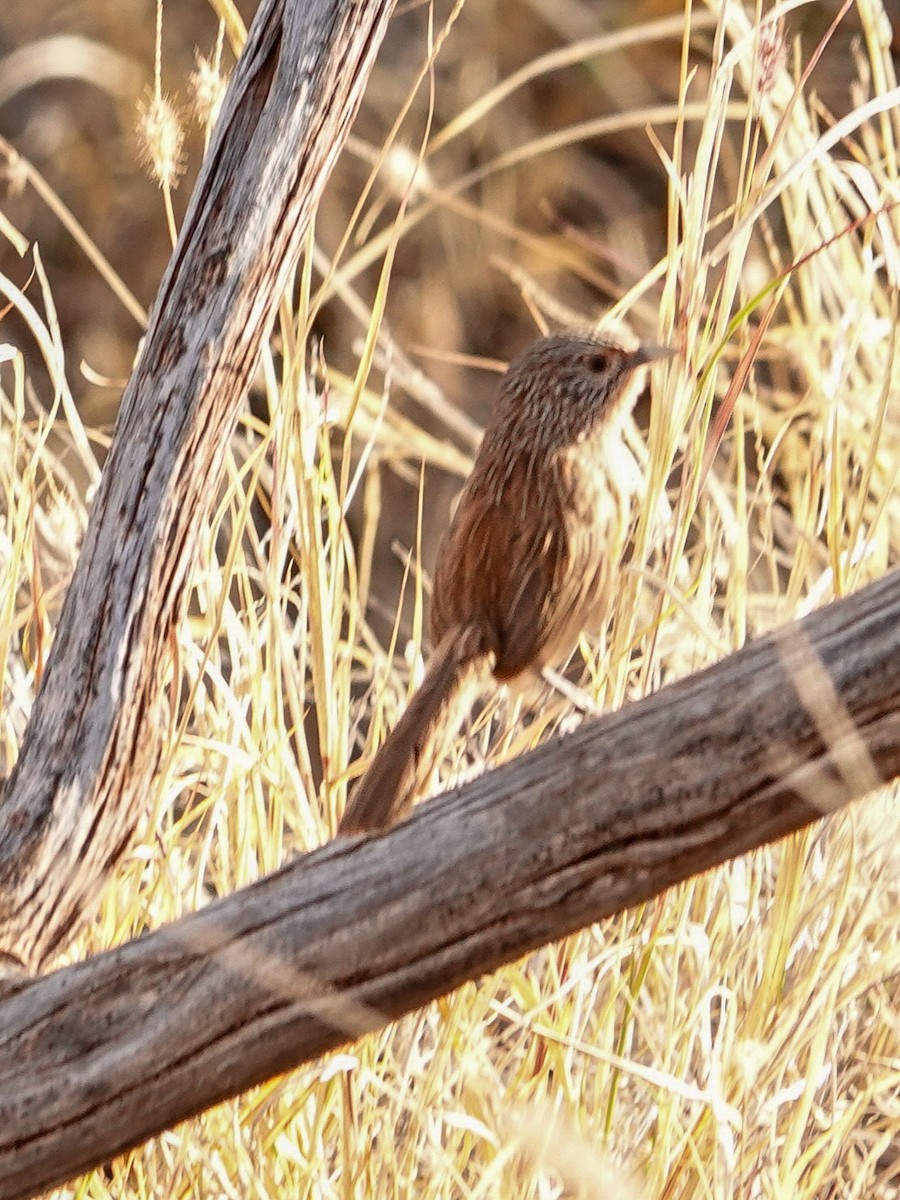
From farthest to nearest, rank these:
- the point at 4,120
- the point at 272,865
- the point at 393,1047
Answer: the point at 4,120 < the point at 393,1047 < the point at 272,865

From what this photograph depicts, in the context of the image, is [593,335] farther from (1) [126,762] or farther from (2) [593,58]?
(2) [593,58]

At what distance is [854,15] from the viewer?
492cm

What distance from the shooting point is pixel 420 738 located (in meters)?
1.67

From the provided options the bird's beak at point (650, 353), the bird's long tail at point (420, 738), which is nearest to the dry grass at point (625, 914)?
the bird's beak at point (650, 353)

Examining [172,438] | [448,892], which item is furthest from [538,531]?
[448,892]

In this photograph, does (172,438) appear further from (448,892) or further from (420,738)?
(448,892)

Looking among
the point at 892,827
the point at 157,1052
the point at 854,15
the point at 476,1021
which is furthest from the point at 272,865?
the point at 854,15

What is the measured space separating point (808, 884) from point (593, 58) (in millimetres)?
3573

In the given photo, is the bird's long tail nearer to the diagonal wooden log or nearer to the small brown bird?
the small brown bird

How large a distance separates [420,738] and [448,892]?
24cm

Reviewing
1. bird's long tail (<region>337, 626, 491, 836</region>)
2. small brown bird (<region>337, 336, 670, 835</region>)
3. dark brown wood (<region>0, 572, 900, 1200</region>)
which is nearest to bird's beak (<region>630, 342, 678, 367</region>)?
small brown bird (<region>337, 336, 670, 835</region>)

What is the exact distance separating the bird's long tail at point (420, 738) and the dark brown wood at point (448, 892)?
3cm

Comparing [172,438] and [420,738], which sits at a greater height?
[172,438]

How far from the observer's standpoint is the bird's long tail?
5.11 feet
